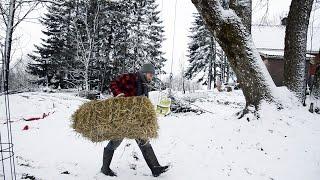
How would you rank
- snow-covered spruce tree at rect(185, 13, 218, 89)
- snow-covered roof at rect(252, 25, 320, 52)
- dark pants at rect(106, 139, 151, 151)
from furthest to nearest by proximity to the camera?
snow-covered spruce tree at rect(185, 13, 218, 89), snow-covered roof at rect(252, 25, 320, 52), dark pants at rect(106, 139, 151, 151)

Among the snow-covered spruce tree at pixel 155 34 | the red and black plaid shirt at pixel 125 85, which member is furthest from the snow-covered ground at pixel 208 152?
the snow-covered spruce tree at pixel 155 34

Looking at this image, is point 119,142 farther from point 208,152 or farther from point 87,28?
point 87,28

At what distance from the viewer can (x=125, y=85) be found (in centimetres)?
527

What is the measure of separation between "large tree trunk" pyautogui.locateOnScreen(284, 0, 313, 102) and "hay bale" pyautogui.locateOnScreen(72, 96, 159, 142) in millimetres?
4081

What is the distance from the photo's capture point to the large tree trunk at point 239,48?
22.5 ft

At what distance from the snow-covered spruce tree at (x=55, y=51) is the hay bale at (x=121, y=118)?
1070 inches

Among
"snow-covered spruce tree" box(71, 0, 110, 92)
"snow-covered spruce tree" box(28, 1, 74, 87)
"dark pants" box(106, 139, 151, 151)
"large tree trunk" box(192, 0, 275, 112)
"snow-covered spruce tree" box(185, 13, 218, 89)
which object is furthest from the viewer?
"snow-covered spruce tree" box(185, 13, 218, 89)

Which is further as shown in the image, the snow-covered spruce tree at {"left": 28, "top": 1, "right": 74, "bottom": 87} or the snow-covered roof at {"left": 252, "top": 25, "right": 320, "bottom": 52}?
the snow-covered roof at {"left": 252, "top": 25, "right": 320, "bottom": 52}

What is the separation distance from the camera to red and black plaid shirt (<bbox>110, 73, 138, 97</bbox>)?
206 inches

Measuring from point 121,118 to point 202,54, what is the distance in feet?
110

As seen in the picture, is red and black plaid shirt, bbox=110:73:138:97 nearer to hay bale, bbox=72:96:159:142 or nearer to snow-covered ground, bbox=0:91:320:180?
hay bale, bbox=72:96:159:142

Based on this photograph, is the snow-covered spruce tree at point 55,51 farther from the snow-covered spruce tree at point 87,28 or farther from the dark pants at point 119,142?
the dark pants at point 119,142

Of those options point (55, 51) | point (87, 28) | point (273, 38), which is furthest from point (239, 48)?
point (273, 38)

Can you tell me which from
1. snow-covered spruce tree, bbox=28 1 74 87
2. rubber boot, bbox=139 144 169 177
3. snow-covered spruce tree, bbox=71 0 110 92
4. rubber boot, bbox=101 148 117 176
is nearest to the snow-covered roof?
snow-covered spruce tree, bbox=71 0 110 92
